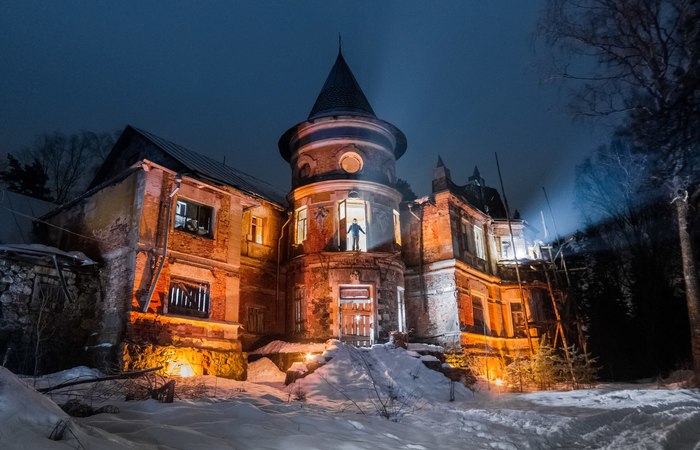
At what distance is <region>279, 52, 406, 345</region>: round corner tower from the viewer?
20.2m

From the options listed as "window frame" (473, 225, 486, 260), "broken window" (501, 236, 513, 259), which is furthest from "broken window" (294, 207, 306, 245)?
"broken window" (501, 236, 513, 259)

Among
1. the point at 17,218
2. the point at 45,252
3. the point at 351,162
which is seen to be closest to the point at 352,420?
the point at 45,252

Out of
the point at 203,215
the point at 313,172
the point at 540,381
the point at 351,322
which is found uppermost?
the point at 313,172

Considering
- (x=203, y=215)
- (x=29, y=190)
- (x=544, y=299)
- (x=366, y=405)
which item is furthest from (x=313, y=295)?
(x=29, y=190)

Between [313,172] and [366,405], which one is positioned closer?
[366,405]

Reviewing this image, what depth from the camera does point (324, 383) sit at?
13.8 m

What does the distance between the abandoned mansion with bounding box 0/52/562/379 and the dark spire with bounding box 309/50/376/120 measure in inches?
4.3

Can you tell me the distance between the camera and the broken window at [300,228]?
22000 mm

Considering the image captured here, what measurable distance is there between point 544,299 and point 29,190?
33.4 meters

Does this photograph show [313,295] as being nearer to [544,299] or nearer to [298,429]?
[298,429]

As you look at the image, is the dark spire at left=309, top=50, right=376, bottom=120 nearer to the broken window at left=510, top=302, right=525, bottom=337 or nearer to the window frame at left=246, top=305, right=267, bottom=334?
the window frame at left=246, top=305, right=267, bottom=334

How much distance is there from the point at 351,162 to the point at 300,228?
4265mm

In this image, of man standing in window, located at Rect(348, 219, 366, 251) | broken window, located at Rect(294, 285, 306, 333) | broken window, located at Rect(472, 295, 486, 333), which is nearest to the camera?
broken window, located at Rect(294, 285, 306, 333)

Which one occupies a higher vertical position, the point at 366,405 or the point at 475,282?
the point at 475,282
